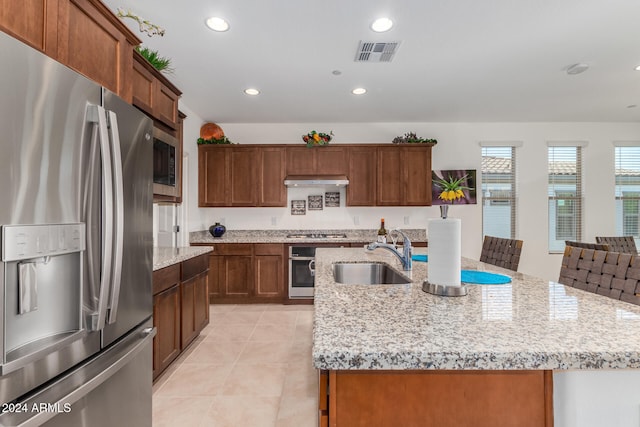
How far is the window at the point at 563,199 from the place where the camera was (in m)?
4.80

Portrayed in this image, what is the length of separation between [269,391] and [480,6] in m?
2.97

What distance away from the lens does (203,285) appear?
2891 millimetres

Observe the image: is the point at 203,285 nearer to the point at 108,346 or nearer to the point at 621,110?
the point at 108,346

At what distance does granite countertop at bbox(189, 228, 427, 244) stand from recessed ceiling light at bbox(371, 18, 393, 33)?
2.53 metres

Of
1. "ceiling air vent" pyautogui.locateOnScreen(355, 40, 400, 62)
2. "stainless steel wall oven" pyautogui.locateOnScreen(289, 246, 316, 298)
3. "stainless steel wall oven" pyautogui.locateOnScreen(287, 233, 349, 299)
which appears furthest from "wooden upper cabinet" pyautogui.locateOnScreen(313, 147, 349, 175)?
"ceiling air vent" pyautogui.locateOnScreen(355, 40, 400, 62)

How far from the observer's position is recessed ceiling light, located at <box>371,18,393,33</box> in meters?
2.19

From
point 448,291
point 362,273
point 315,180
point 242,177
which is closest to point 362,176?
point 315,180

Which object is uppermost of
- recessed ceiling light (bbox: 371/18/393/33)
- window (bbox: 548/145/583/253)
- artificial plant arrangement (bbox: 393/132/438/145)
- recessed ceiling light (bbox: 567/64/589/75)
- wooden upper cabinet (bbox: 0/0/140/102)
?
recessed ceiling light (bbox: 567/64/589/75)

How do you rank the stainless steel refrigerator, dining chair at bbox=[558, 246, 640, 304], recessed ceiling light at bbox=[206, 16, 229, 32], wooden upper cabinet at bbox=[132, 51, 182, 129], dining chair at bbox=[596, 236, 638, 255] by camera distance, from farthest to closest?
dining chair at bbox=[596, 236, 638, 255] < recessed ceiling light at bbox=[206, 16, 229, 32] < wooden upper cabinet at bbox=[132, 51, 182, 129] < dining chair at bbox=[558, 246, 640, 304] < the stainless steel refrigerator

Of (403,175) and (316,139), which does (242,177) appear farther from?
(403,175)

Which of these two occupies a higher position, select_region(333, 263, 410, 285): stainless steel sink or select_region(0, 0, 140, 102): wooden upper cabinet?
select_region(0, 0, 140, 102): wooden upper cabinet

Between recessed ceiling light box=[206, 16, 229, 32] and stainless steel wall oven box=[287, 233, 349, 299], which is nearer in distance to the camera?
recessed ceiling light box=[206, 16, 229, 32]

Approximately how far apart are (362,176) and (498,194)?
2234mm

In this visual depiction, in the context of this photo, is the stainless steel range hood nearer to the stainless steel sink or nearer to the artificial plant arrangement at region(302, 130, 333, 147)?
the artificial plant arrangement at region(302, 130, 333, 147)
